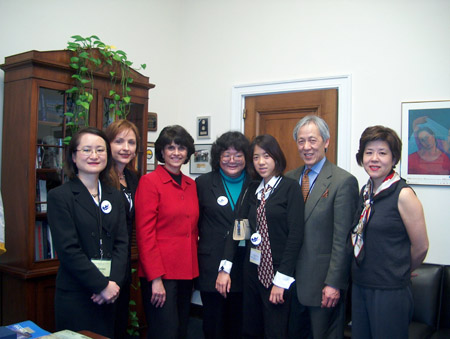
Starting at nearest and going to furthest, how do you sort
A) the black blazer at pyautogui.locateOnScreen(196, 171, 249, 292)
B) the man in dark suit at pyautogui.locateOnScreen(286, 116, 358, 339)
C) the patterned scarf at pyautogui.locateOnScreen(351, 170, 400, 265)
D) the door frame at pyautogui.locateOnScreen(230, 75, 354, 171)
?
the patterned scarf at pyautogui.locateOnScreen(351, 170, 400, 265) → the man in dark suit at pyautogui.locateOnScreen(286, 116, 358, 339) → the black blazer at pyautogui.locateOnScreen(196, 171, 249, 292) → the door frame at pyautogui.locateOnScreen(230, 75, 354, 171)

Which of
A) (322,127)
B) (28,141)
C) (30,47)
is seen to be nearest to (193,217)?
(322,127)

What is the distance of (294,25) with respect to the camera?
11.3ft

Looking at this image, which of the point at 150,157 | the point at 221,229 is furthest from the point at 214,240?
the point at 150,157

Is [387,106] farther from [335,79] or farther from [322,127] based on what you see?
[322,127]

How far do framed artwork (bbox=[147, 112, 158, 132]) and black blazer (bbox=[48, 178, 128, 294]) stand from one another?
196 cm

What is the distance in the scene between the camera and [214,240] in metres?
2.17

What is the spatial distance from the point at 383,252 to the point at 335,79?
73.9 inches

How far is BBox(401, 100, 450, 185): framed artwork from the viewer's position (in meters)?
2.81

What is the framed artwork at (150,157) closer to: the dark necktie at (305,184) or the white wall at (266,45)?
the white wall at (266,45)

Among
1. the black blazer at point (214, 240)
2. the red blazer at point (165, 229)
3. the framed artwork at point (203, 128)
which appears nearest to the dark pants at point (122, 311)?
the red blazer at point (165, 229)

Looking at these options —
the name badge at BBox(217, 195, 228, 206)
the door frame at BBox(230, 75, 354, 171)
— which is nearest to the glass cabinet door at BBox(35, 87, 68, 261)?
the name badge at BBox(217, 195, 228, 206)

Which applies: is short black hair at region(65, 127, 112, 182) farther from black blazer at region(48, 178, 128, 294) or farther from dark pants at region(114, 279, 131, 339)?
dark pants at region(114, 279, 131, 339)

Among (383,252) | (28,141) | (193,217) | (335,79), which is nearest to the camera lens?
(383,252)

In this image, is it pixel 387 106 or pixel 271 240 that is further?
pixel 387 106
